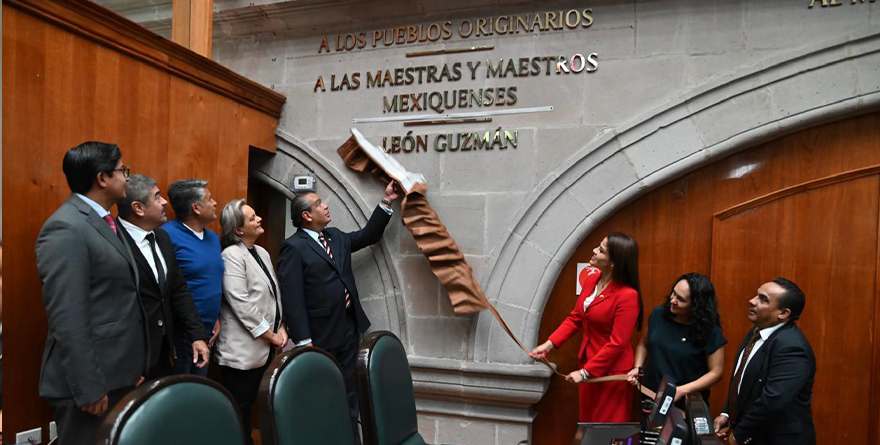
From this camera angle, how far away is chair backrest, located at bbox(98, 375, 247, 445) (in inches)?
45.2

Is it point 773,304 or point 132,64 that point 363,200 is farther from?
point 773,304

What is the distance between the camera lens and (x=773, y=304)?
2.35m

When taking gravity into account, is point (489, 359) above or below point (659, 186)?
below

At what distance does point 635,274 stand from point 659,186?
67cm

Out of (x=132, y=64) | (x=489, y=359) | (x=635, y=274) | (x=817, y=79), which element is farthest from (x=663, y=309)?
(x=132, y=64)

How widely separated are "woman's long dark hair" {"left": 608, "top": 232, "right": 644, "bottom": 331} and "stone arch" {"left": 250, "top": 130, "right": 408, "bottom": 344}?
4.41 ft

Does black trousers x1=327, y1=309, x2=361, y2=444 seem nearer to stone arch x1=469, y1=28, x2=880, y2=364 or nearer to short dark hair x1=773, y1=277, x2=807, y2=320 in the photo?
stone arch x1=469, y1=28, x2=880, y2=364

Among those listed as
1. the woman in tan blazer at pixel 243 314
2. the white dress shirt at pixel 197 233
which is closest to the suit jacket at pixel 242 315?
the woman in tan blazer at pixel 243 314

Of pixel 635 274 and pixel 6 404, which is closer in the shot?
pixel 6 404

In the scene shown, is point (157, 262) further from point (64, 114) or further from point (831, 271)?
point (831, 271)

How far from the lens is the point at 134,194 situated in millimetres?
2334

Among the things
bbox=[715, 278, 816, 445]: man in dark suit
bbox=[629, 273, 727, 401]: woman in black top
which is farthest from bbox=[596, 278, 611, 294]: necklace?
bbox=[715, 278, 816, 445]: man in dark suit

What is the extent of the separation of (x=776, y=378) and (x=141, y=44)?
3125mm

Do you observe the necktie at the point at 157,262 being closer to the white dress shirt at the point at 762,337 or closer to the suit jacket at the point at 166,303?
the suit jacket at the point at 166,303
